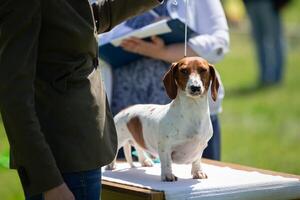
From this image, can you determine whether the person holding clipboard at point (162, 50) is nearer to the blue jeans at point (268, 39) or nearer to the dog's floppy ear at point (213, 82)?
the dog's floppy ear at point (213, 82)

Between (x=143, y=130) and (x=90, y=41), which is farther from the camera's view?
(x=143, y=130)

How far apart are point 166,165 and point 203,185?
0.17 m

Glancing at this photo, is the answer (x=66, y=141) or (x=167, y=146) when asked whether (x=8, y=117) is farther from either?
(x=167, y=146)

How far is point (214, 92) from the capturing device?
3564mm

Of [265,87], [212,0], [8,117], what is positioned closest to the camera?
[8,117]

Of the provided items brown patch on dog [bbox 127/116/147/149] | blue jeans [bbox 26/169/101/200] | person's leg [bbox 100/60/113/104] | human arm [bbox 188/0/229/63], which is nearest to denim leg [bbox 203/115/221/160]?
human arm [bbox 188/0/229/63]

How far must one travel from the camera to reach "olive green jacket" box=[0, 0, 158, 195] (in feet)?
9.29

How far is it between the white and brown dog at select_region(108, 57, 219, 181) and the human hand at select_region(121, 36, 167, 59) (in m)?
0.77

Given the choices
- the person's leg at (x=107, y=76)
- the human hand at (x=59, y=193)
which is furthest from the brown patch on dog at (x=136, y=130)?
the human hand at (x=59, y=193)

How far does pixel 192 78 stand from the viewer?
135 inches

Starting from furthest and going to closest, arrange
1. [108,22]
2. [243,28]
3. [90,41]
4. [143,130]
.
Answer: [243,28]
[143,130]
[108,22]
[90,41]

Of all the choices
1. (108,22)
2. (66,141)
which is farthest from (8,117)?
(108,22)

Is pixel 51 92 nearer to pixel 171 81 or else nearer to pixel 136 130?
pixel 171 81

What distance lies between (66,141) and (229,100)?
9683mm
